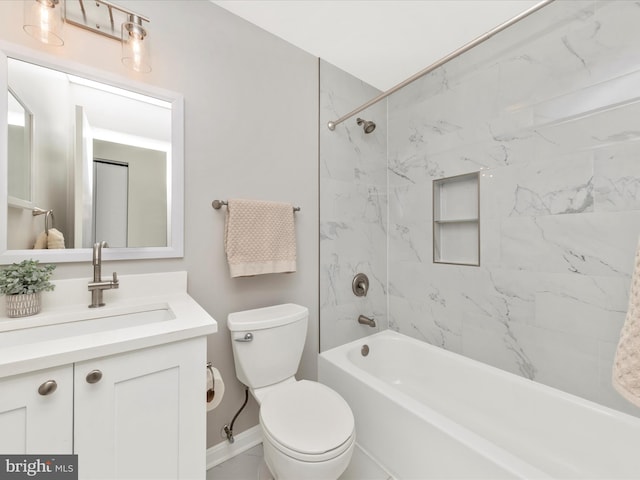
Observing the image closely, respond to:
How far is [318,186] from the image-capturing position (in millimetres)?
1823

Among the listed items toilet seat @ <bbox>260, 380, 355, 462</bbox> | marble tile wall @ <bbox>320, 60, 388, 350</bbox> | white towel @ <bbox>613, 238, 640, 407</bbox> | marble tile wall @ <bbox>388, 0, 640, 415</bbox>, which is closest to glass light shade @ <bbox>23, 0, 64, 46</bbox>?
marble tile wall @ <bbox>320, 60, 388, 350</bbox>

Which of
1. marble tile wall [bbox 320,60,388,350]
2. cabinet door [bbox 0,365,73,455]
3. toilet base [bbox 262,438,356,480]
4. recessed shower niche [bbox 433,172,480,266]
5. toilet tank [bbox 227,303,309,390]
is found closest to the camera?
cabinet door [bbox 0,365,73,455]

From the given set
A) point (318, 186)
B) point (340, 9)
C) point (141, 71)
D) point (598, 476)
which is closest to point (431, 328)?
point (598, 476)

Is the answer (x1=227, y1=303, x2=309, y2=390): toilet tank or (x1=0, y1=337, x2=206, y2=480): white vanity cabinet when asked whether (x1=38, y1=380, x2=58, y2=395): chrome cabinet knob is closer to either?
(x1=0, y1=337, x2=206, y2=480): white vanity cabinet

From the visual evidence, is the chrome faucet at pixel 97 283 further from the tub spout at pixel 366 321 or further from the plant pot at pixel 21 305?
the tub spout at pixel 366 321

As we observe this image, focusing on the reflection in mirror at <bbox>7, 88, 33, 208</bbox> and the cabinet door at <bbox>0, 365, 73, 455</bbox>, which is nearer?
the cabinet door at <bbox>0, 365, 73, 455</bbox>

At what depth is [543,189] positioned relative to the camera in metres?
1.43

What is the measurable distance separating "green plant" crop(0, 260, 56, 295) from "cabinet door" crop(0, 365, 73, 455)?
45 cm

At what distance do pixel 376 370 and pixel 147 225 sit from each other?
170 centimetres

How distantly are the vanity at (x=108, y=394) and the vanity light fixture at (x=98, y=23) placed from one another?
1.00 m

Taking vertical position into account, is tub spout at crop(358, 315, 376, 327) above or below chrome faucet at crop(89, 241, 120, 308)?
below

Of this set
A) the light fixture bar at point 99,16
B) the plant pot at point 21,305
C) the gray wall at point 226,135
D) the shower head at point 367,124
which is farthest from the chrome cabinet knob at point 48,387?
the shower head at point 367,124

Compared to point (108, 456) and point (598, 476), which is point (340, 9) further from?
point (598, 476)

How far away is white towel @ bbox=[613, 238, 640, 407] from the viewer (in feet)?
2.82
